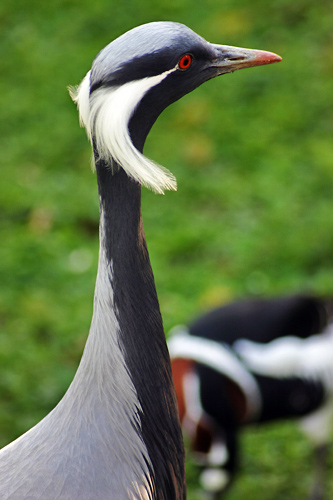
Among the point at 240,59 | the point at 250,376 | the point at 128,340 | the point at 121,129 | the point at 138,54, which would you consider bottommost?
the point at 128,340

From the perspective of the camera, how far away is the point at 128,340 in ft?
6.31

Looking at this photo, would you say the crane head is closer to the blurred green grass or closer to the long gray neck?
the long gray neck

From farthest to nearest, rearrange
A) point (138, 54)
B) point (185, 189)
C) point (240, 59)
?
point (185, 189) → point (240, 59) → point (138, 54)

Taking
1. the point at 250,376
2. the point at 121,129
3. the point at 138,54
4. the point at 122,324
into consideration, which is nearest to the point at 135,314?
the point at 122,324

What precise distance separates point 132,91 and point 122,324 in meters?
0.58

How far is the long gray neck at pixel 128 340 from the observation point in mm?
1867

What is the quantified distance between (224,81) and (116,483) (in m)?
4.65

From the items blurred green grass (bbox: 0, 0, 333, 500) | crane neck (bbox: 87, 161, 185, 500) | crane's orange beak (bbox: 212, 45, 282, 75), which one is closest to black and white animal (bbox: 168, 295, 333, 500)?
blurred green grass (bbox: 0, 0, 333, 500)

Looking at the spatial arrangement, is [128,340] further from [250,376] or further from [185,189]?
[185,189]

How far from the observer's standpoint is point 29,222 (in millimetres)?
5090

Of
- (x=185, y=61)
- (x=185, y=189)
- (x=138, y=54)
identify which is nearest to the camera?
(x=138, y=54)

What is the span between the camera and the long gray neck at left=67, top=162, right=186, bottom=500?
1867 mm

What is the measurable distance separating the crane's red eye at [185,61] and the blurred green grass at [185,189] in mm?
2404

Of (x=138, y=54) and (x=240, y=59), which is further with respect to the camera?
(x=240, y=59)
